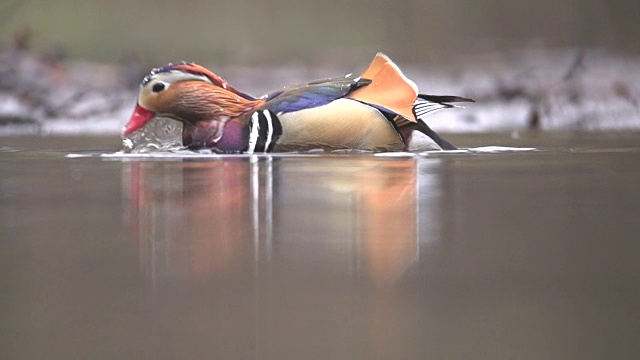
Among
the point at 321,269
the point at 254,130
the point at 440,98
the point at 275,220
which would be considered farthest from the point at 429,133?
the point at 321,269

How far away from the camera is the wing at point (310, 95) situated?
10.4 feet

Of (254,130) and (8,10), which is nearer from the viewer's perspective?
(254,130)

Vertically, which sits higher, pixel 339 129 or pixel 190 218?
pixel 339 129

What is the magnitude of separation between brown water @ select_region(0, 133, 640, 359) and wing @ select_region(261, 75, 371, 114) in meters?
0.94

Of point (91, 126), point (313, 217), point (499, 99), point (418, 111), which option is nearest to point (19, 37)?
point (91, 126)

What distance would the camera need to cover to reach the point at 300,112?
10.4ft

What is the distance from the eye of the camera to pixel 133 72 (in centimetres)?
630

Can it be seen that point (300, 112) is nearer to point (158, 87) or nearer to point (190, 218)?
point (158, 87)

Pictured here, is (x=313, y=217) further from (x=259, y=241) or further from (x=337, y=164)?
(x=337, y=164)

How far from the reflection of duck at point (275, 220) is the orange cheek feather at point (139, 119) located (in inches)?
31.5

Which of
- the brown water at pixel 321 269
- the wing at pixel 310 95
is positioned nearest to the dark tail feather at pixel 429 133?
the wing at pixel 310 95

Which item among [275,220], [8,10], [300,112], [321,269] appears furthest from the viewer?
[8,10]

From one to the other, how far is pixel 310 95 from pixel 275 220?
5.33ft

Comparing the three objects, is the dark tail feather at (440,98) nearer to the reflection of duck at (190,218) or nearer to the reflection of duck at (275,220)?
the reflection of duck at (275,220)
